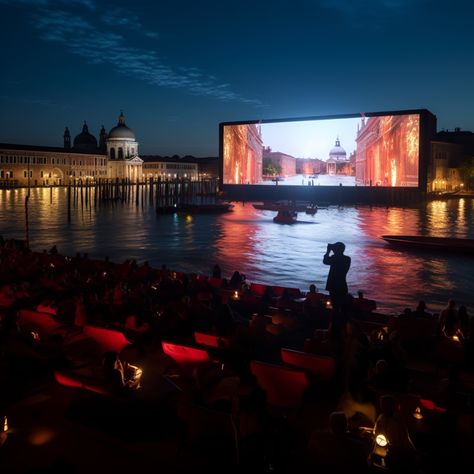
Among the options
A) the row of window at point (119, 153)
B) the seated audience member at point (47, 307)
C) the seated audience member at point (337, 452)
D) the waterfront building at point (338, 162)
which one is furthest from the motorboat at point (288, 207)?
the row of window at point (119, 153)

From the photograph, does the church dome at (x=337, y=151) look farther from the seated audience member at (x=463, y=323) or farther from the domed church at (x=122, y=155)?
the domed church at (x=122, y=155)

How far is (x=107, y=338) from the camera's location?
6617mm

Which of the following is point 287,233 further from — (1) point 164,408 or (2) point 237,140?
(1) point 164,408

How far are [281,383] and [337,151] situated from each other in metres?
42.5

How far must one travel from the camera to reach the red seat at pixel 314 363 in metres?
5.55

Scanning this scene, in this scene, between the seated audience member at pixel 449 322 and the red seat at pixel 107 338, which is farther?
the seated audience member at pixel 449 322

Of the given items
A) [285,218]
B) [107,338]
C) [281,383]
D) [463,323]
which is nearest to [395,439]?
[281,383]

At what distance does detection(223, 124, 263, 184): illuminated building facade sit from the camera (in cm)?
5134

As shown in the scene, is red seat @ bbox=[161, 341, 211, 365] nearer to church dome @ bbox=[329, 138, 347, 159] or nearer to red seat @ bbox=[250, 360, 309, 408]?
red seat @ bbox=[250, 360, 309, 408]

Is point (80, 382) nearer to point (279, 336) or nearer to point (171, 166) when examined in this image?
point (279, 336)

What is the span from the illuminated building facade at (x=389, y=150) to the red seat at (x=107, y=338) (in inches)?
1594

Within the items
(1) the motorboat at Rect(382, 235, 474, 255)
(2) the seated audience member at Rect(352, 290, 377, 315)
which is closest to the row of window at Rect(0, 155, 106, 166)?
(1) the motorboat at Rect(382, 235, 474, 255)

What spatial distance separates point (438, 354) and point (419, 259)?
711 inches

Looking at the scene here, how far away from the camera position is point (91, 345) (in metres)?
6.64
